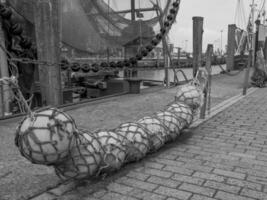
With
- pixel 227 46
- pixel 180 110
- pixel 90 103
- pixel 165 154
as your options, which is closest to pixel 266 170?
pixel 165 154

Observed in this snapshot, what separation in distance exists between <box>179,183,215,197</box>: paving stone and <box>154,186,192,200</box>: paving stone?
0.08 metres

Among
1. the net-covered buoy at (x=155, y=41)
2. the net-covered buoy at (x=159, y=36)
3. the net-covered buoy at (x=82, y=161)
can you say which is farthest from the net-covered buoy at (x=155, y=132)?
the net-covered buoy at (x=159, y=36)

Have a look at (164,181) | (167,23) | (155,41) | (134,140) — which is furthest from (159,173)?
(167,23)

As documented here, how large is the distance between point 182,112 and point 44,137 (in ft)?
8.37

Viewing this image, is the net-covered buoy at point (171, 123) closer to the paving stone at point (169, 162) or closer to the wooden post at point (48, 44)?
the paving stone at point (169, 162)

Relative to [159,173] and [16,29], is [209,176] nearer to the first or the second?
[159,173]

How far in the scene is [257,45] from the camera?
17922mm

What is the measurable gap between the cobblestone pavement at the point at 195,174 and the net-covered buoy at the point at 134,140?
0.12 meters

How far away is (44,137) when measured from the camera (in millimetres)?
2551

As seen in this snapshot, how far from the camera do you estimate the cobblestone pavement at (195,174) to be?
2.92 m

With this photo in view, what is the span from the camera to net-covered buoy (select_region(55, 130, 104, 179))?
113 inches

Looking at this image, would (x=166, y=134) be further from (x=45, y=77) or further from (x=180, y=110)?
(x=45, y=77)

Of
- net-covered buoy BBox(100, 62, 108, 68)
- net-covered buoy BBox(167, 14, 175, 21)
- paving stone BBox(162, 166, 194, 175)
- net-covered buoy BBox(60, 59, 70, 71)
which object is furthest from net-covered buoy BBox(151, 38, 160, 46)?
paving stone BBox(162, 166, 194, 175)

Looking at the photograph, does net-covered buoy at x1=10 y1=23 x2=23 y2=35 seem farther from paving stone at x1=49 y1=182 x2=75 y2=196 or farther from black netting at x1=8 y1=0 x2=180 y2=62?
paving stone at x1=49 y1=182 x2=75 y2=196
